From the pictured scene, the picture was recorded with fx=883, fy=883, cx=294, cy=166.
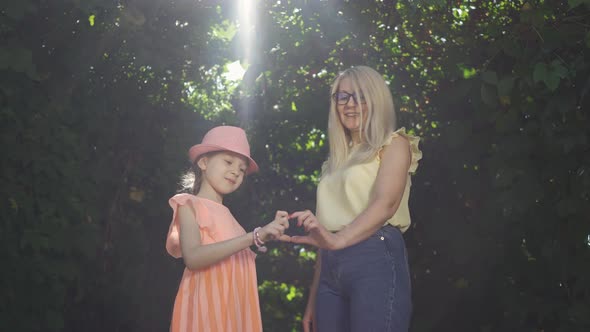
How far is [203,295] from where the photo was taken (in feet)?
10.5

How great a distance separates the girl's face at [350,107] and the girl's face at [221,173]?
0.43 m

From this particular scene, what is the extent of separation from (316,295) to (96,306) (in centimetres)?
323

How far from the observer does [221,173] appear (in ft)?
11.2

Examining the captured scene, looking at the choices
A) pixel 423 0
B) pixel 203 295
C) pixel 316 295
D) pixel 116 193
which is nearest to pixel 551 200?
pixel 423 0

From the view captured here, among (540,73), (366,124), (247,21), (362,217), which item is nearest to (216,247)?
(362,217)

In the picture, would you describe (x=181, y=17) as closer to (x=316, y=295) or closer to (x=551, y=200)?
(x=551, y=200)

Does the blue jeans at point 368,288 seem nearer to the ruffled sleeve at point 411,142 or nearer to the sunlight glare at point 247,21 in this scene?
the ruffled sleeve at point 411,142

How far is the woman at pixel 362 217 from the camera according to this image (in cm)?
307

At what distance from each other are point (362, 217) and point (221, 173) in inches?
24.3

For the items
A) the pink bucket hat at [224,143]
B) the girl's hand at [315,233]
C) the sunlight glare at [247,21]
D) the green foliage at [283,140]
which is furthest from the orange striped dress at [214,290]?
the sunlight glare at [247,21]

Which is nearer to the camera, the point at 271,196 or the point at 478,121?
the point at 478,121

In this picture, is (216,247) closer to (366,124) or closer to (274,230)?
(274,230)

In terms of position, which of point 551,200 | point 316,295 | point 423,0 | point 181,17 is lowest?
point 316,295

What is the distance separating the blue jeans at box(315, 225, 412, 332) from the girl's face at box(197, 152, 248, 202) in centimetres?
47
